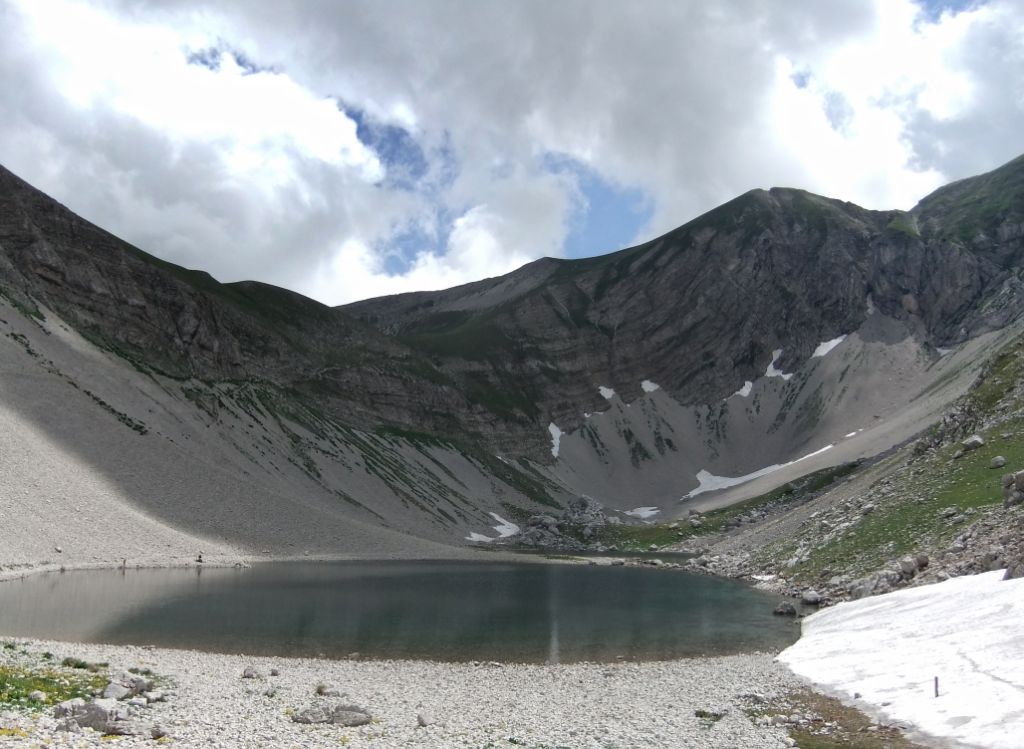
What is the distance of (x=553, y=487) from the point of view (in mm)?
160625

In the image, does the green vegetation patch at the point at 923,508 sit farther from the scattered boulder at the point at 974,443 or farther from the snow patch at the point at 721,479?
the snow patch at the point at 721,479

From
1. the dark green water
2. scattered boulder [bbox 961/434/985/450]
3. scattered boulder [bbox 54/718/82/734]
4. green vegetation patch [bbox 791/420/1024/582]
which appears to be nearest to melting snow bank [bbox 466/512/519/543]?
the dark green water

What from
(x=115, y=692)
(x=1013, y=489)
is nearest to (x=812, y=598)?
(x=1013, y=489)

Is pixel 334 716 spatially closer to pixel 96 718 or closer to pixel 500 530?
pixel 96 718

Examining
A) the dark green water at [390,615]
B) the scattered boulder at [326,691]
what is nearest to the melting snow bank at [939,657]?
the dark green water at [390,615]

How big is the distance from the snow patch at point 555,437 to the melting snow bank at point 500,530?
159ft

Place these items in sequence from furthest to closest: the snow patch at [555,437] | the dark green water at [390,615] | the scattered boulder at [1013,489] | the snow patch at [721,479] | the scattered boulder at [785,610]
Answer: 1. the snow patch at [555,437]
2. the snow patch at [721,479]
3. the scattered boulder at [785,610]
4. the scattered boulder at [1013,489]
5. the dark green water at [390,615]

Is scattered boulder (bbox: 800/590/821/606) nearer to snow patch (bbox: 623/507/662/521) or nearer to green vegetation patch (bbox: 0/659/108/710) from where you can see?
green vegetation patch (bbox: 0/659/108/710)

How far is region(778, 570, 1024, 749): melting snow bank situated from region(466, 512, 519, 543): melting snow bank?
85223mm

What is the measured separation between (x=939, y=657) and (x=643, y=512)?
136 metres

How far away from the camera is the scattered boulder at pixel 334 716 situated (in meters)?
20.3

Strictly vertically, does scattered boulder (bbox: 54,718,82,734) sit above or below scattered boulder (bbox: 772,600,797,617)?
below

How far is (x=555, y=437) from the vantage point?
184250mm

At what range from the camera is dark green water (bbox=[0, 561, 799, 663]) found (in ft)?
120
